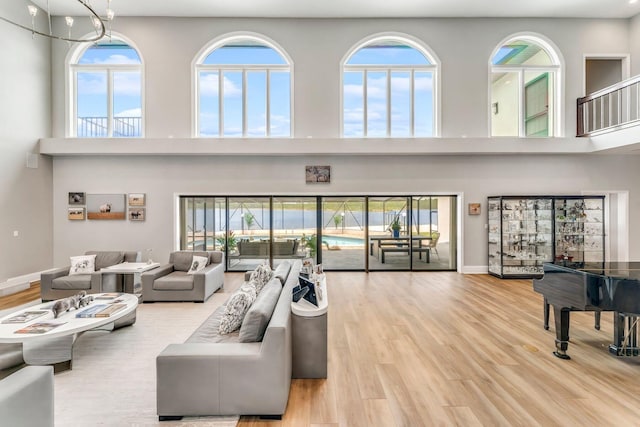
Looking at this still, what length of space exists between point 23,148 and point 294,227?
628 centimetres

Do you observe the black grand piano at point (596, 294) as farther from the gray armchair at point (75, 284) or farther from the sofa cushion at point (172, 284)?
the gray armchair at point (75, 284)

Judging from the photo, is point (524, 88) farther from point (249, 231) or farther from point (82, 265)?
point (82, 265)

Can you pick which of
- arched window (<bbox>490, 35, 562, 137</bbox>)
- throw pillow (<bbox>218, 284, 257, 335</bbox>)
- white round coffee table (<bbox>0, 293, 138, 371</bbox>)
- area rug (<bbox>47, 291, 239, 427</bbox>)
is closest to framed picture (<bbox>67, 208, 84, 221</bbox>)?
area rug (<bbox>47, 291, 239, 427</bbox>)

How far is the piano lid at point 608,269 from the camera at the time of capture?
3.24 meters

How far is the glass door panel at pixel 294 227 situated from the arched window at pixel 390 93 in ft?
7.29

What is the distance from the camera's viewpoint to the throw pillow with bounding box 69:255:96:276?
6011 millimetres

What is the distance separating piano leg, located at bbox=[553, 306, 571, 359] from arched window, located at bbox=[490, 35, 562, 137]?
5788mm

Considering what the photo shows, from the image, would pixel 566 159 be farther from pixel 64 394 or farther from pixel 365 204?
pixel 64 394

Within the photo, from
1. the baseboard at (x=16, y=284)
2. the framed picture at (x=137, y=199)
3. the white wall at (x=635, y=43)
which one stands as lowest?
the baseboard at (x=16, y=284)

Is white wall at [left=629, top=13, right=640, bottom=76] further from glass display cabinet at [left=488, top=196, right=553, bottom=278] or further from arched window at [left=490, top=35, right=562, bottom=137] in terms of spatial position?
glass display cabinet at [left=488, top=196, right=553, bottom=278]

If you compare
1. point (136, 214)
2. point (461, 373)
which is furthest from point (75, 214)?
point (461, 373)

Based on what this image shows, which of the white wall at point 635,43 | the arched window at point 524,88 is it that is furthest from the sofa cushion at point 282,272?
the white wall at point 635,43

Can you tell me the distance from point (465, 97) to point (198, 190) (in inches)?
279

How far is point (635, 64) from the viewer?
7.96 m
